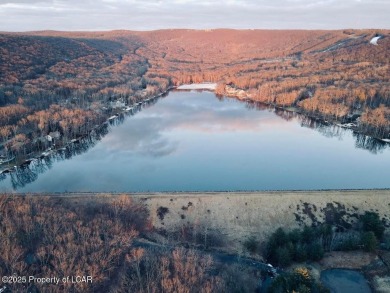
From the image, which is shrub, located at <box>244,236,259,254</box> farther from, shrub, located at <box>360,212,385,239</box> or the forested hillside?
the forested hillside

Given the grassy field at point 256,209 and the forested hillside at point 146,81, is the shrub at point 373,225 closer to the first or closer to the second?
the grassy field at point 256,209

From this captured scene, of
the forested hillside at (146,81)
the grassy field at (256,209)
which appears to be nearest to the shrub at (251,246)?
the grassy field at (256,209)

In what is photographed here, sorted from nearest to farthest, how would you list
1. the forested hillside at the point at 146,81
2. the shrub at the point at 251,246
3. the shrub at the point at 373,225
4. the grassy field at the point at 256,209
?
the shrub at the point at 251,246, the shrub at the point at 373,225, the grassy field at the point at 256,209, the forested hillside at the point at 146,81

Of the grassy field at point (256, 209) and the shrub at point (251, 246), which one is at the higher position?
the grassy field at point (256, 209)

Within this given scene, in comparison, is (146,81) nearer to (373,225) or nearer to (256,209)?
(256,209)

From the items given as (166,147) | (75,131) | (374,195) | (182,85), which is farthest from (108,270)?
(182,85)

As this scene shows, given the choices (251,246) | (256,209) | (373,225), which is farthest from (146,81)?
(373,225)

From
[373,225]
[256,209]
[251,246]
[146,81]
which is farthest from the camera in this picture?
[146,81]

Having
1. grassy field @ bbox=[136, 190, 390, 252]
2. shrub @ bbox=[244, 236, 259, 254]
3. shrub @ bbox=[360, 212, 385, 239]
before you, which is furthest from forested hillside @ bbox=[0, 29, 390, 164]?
shrub @ bbox=[244, 236, 259, 254]

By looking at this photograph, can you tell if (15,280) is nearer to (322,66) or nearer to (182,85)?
(182,85)
